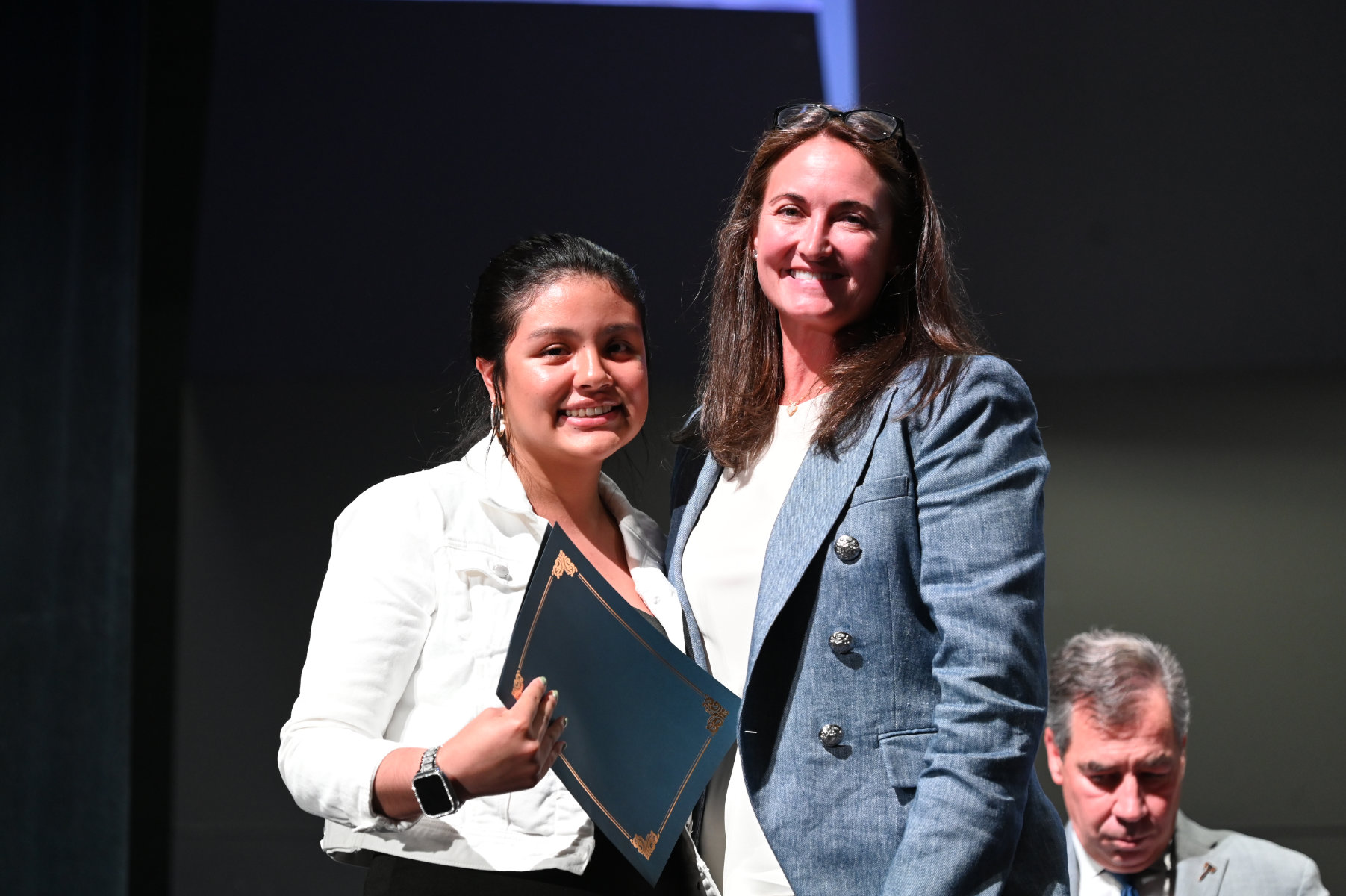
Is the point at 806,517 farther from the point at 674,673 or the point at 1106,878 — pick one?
the point at 1106,878

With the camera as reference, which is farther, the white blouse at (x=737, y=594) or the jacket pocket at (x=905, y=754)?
the white blouse at (x=737, y=594)

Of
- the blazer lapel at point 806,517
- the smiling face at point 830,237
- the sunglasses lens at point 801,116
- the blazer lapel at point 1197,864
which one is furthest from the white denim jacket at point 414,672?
the blazer lapel at point 1197,864

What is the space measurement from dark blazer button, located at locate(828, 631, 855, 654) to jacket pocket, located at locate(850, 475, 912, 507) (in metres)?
0.14

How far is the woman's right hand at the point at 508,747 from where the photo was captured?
1162 mm

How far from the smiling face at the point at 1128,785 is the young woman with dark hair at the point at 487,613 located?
1.24 metres

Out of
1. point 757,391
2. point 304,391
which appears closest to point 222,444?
point 304,391

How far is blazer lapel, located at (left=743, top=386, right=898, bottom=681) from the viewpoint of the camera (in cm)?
133

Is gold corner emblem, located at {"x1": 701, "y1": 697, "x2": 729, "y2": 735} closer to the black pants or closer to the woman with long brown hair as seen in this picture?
the woman with long brown hair

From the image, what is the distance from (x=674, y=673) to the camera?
1.29 meters

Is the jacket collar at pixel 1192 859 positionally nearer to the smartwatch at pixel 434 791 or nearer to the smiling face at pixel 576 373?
the smiling face at pixel 576 373

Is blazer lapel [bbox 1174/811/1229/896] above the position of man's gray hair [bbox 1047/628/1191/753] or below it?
below

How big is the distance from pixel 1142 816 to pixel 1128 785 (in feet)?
0.21

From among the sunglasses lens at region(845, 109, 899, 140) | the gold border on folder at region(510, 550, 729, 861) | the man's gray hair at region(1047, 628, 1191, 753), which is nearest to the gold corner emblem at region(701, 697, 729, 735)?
the gold border on folder at region(510, 550, 729, 861)

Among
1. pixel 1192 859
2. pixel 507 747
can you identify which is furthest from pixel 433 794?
pixel 1192 859
